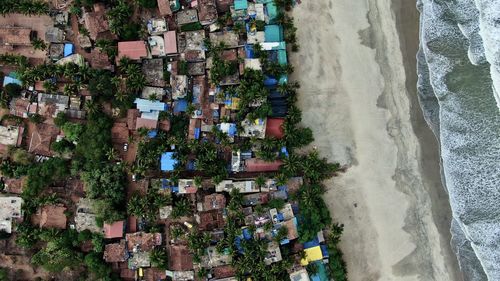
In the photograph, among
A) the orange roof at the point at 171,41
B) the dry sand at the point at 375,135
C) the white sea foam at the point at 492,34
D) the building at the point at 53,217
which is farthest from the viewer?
the orange roof at the point at 171,41

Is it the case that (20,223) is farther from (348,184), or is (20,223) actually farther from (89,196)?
(348,184)

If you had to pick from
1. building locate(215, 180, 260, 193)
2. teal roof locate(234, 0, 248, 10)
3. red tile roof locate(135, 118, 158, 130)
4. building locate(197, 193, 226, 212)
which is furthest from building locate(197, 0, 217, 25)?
building locate(197, 193, 226, 212)

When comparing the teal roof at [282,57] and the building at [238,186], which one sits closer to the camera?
the building at [238,186]

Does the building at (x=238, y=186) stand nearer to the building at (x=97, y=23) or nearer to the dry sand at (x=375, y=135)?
the dry sand at (x=375, y=135)

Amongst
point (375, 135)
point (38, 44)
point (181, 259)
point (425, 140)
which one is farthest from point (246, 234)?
point (38, 44)

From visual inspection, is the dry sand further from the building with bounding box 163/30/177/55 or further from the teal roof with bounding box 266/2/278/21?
the building with bounding box 163/30/177/55

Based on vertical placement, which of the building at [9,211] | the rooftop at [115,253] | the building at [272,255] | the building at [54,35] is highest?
the building at [54,35]

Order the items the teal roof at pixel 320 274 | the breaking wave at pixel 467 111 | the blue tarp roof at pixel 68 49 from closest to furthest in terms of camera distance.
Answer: the breaking wave at pixel 467 111
the teal roof at pixel 320 274
the blue tarp roof at pixel 68 49

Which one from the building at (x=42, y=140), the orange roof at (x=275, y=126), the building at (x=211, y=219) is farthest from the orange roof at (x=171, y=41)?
the building at (x=211, y=219)
